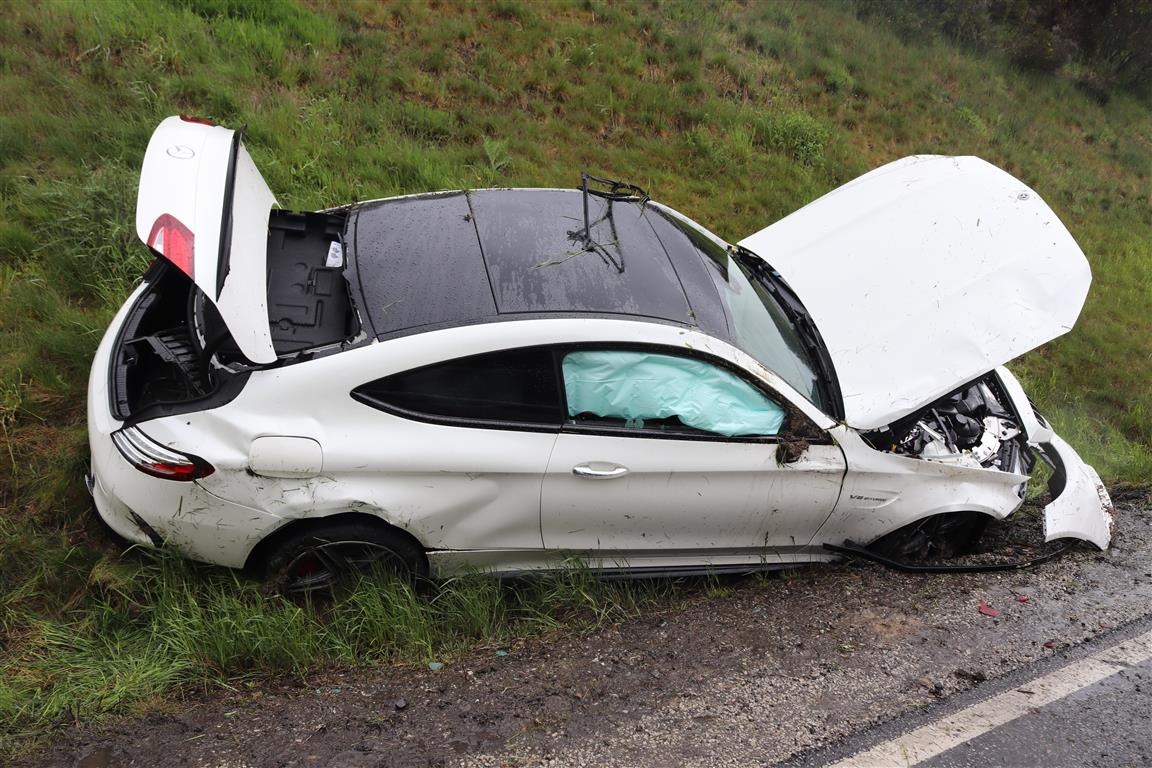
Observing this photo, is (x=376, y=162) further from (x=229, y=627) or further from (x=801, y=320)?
(x=229, y=627)

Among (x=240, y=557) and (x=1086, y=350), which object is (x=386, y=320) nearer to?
(x=240, y=557)

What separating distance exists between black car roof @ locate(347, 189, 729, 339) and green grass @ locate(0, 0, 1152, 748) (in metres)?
1.23

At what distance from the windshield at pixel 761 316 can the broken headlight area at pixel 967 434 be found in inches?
16.1

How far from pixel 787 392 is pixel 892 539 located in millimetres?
1062

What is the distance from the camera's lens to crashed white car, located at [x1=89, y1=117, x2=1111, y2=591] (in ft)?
10.0

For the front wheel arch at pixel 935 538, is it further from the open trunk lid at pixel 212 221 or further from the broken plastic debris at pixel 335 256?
the open trunk lid at pixel 212 221

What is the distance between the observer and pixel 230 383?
10.00 ft

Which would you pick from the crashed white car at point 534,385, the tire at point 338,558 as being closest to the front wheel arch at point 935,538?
the crashed white car at point 534,385

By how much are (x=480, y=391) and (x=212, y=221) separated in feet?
3.87

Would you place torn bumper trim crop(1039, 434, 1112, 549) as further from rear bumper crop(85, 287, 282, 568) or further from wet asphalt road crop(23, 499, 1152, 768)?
rear bumper crop(85, 287, 282, 568)

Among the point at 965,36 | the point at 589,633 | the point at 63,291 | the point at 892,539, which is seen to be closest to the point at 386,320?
the point at 589,633

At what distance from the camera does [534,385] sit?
3207 mm

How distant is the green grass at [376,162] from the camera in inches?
128

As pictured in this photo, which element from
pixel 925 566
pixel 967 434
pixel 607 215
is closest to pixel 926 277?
pixel 967 434
